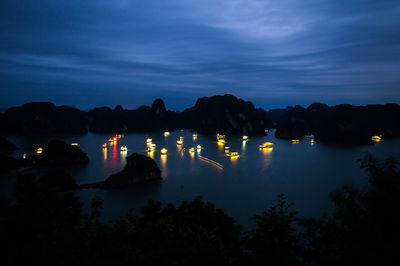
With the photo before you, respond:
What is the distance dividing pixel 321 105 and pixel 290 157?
252ft

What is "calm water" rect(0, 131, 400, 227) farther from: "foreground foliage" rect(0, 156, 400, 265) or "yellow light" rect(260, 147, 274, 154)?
"foreground foliage" rect(0, 156, 400, 265)

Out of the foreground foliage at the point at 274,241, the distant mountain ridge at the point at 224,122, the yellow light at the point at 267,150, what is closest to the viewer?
the foreground foliage at the point at 274,241

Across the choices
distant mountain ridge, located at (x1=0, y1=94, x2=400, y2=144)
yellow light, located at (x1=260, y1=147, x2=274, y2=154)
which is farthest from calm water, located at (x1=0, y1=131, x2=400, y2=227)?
distant mountain ridge, located at (x1=0, y1=94, x2=400, y2=144)

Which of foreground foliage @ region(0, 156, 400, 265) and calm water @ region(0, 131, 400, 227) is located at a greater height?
foreground foliage @ region(0, 156, 400, 265)

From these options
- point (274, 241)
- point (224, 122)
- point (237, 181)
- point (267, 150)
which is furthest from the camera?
point (224, 122)

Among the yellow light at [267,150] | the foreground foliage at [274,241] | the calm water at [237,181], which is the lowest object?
the calm water at [237,181]

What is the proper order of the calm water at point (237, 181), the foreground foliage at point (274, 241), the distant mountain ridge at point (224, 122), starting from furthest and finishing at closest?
the distant mountain ridge at point (224, 122), the calm water at point (237, 181), the foreground foliage at point (274, 241)

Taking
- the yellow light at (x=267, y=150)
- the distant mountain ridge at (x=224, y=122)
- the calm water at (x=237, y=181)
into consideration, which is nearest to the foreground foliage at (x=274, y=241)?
the calm water at (x=237, y=181)

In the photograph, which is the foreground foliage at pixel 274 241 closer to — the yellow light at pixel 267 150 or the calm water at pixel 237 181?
the calm water at pixel 237 181

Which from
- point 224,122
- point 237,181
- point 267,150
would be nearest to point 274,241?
point 237,181

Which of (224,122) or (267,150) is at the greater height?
(224,122)

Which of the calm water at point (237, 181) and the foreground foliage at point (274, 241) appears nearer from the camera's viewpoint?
the foreground foliage at point (274, 241)

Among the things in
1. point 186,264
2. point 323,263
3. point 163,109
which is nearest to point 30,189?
point 186,264

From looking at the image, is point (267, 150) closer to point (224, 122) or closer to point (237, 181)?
point (237, 181)
